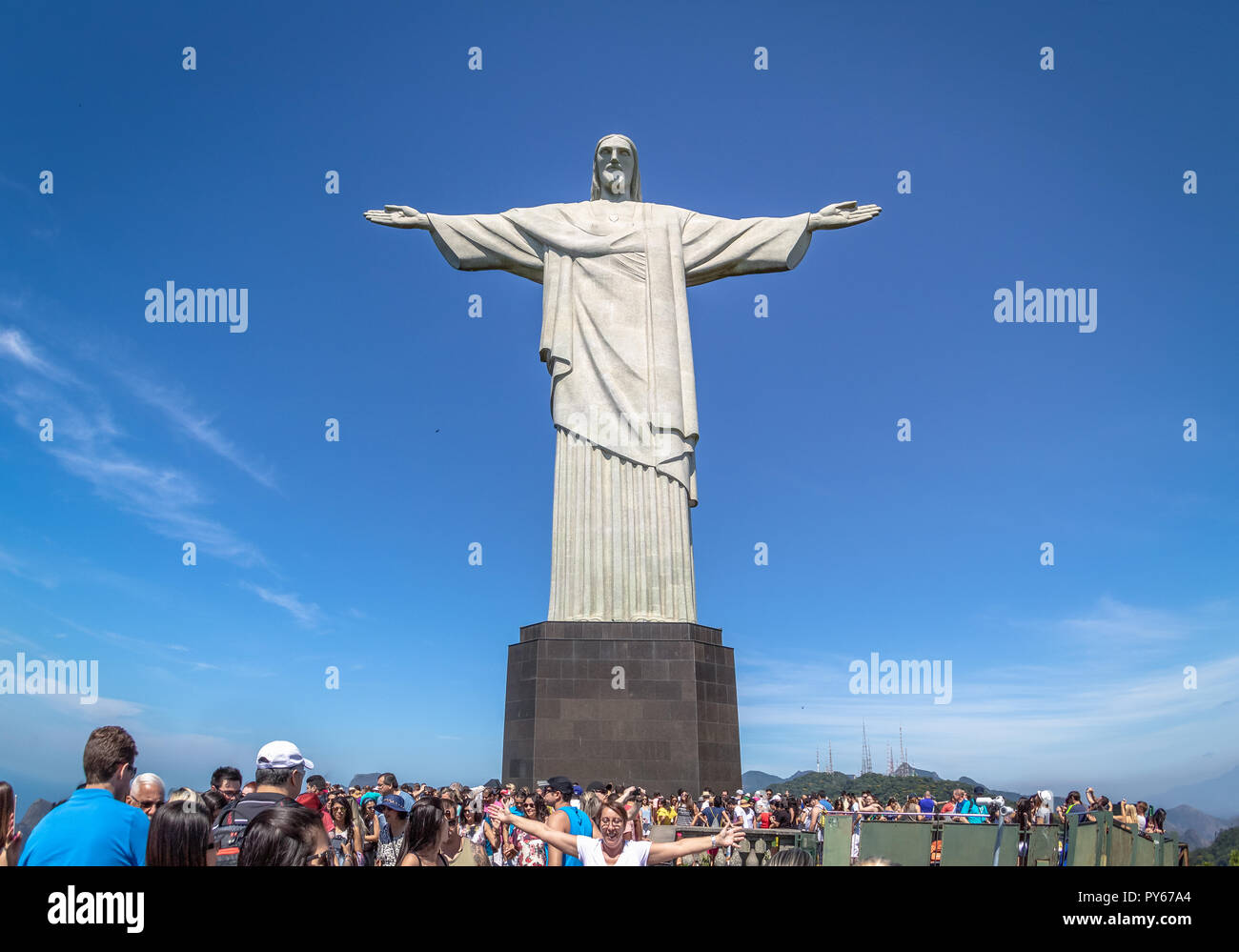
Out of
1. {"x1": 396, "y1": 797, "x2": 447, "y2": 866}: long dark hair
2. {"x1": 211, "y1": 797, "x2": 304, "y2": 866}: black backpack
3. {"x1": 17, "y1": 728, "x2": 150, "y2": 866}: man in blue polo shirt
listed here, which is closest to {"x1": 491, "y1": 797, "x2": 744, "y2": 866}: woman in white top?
{"x1": 396, "y1": 797, "x2": 447, "y2": 866}: long dark hair

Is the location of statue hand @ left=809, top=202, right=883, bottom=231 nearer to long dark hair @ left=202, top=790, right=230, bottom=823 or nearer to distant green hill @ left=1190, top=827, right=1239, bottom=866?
distant green hill @ left=1190, top=827, right=1239, bottom=866

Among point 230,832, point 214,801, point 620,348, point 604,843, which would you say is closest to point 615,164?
point 620,348

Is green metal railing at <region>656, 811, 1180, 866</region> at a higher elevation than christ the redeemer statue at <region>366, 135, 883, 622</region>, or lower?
lower

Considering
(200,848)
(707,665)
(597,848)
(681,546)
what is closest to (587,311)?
(681,546)

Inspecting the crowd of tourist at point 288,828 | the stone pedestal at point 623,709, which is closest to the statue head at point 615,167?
the stone pedestal at point 623,709

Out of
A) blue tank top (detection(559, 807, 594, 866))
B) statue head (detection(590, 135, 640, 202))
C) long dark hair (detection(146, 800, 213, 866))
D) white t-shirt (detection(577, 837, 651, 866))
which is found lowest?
blue tank top (detection(559, 807, 594, 866))

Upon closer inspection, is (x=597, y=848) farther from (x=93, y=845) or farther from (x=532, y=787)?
(x=532, y=787)

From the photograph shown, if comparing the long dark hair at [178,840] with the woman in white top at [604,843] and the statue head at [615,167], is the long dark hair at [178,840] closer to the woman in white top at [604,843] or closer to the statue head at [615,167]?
the woman in white top at [604,843]
